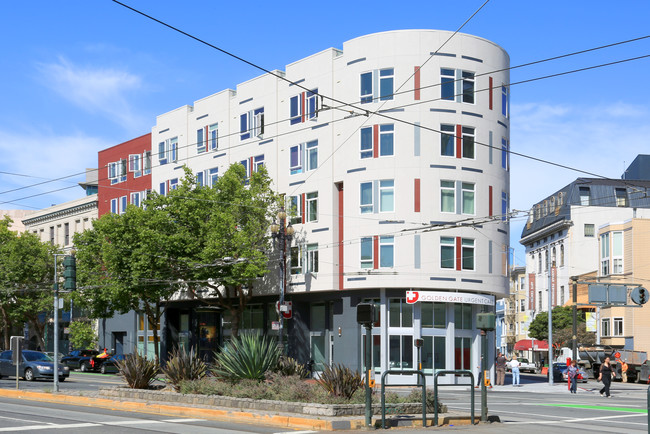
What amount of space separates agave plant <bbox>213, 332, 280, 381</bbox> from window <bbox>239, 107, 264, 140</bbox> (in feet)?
100

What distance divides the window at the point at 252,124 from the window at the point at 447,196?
1245cm

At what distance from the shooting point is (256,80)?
5309 cm

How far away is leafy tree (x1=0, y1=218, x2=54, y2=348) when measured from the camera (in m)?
66.4

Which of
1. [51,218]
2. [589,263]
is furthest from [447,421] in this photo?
[589,263]

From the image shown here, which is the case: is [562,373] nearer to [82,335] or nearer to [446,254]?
[446,254]

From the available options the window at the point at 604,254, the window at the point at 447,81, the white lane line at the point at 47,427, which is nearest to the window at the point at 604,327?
the window at the point at 604,254

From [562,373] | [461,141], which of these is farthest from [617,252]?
[461,141]

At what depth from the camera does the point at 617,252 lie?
254 ft

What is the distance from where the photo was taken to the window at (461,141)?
45.7 meters

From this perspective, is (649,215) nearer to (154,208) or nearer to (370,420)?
(154,208)

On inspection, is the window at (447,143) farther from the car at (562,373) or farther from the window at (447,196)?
the car at (562,373)

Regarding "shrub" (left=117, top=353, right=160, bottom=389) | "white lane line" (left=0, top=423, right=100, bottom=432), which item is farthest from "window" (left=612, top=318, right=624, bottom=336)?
"white lane line" (left=0, top=423, right=100, bottom=432)

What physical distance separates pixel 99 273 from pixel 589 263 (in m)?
57.7

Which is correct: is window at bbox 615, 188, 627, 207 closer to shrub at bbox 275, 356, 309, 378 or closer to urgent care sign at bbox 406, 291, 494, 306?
urgent care sign at bbox 406, 291, 494, 306
